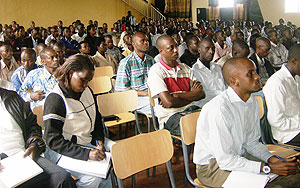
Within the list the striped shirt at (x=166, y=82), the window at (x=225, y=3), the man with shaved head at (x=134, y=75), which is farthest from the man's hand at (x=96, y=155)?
the window at (x=225, y=3)

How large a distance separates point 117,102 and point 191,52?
2.27 metres

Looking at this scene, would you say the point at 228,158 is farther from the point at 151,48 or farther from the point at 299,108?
the point at 151,48

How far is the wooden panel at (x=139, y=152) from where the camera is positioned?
174 centimetres

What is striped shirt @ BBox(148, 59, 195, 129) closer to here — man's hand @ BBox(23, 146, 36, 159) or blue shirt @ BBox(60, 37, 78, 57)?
man's hand @ BBox(23, 146, 36, 159)

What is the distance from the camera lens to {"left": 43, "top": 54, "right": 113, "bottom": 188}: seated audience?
188 cm

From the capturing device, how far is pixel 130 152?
5.86 ft

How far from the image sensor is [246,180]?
1617 mm

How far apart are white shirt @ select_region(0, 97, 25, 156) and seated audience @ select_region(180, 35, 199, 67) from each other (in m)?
3.38

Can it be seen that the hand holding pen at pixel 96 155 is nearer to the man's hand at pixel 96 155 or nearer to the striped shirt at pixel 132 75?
the man's hand at pixel 96 155

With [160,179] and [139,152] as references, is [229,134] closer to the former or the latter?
[139,152]

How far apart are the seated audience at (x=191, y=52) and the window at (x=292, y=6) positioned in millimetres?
13443

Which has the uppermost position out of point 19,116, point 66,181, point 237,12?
point 237,12

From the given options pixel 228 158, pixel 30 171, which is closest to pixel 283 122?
pixel 228 158

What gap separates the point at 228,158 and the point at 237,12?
16.6 meters
